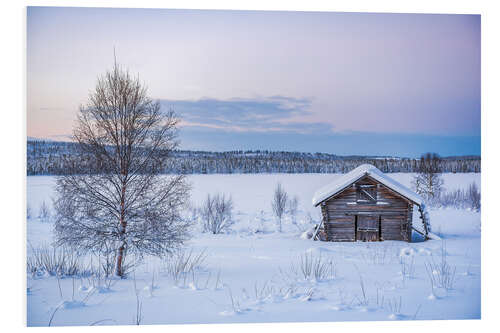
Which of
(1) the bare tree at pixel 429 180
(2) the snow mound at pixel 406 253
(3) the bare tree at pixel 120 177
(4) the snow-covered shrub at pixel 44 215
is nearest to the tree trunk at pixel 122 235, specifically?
(3) the bare tree at pixel 120 177

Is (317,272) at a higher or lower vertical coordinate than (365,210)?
lower

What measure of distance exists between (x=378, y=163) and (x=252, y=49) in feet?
19.2

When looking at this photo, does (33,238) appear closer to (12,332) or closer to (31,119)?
(12,332)

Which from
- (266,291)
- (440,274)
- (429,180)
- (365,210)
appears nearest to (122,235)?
(266,291)

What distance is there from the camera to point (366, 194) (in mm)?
12164

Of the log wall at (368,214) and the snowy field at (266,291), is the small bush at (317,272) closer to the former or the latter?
the snowy field at (266,291)

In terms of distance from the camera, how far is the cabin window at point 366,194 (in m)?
12.1

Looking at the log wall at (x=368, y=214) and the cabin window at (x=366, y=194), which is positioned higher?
the cabin window at (x=366, y=194)

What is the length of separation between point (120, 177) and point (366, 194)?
813 cm

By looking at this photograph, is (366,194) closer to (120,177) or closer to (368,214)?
(368,214)

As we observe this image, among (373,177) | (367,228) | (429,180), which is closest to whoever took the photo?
(373,177)

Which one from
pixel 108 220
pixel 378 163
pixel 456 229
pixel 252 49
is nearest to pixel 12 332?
pixel 108 220

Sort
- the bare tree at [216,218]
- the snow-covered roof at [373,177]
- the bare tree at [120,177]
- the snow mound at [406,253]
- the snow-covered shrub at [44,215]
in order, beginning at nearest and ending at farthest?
the bare tree at [120,177] < the snow mound at [406,253] < the snow-covered roof at [373,177] < the snow-covered shrub at [44,215] < the bare tree at [216,218]

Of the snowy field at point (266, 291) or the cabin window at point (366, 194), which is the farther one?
the cabin window at point (366, 194)
